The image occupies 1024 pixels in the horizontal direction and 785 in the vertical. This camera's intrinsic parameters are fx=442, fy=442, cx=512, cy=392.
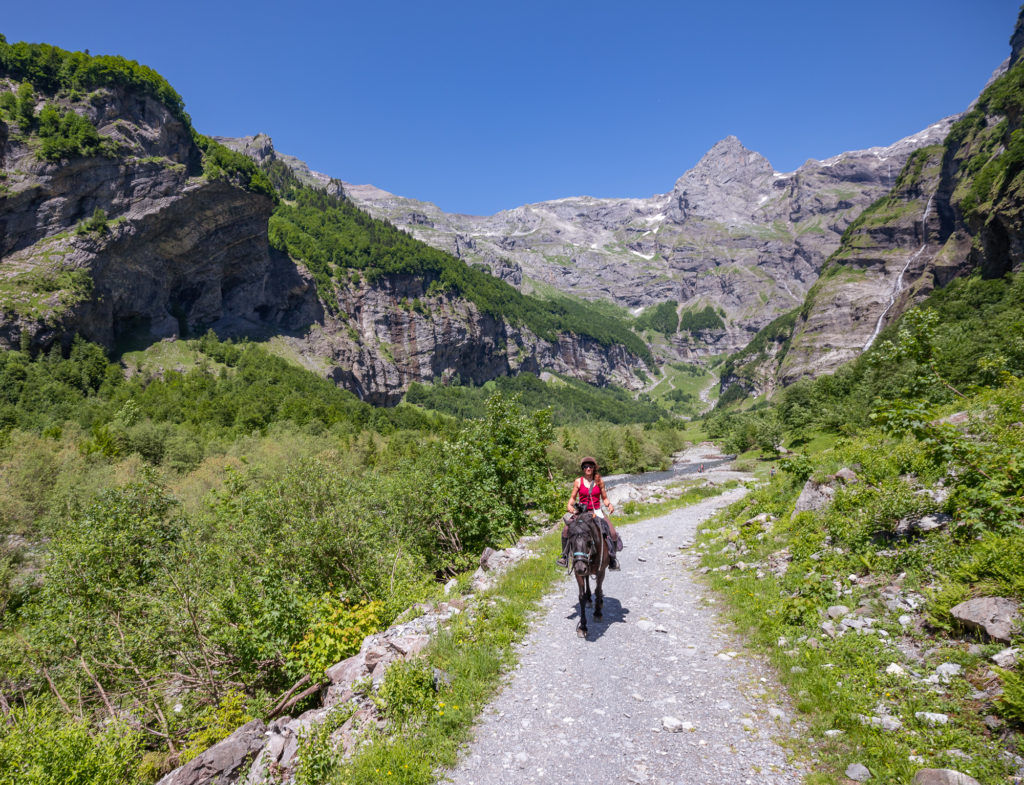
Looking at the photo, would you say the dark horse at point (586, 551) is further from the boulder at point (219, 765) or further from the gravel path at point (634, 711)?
the boulder at point (219, 765)

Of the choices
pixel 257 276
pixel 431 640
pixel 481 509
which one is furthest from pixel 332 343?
pixel 431 640

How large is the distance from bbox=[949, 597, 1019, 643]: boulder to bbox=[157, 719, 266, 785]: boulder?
38.9 ft

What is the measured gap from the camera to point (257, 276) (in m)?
160

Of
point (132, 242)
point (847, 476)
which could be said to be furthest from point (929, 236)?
point (132, 242)

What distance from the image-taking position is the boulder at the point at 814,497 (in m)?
12.8

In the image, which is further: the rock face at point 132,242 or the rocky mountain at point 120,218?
the rocky mountain at point 120,218

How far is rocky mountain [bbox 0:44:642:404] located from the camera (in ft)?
347

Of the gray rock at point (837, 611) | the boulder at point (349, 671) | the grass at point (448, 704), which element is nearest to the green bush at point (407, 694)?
the grass at point (448, 704)

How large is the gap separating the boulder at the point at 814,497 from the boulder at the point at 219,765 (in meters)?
14.8

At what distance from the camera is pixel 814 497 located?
13.4 m

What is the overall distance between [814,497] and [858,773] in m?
10.0

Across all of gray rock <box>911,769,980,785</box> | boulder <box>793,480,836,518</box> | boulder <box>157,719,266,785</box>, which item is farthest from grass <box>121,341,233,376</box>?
gray rock <box>911,769,980,785</box>

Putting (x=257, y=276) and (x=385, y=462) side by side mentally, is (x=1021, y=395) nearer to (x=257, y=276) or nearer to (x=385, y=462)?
(x=385, y=462)

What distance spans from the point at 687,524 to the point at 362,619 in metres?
17.2
